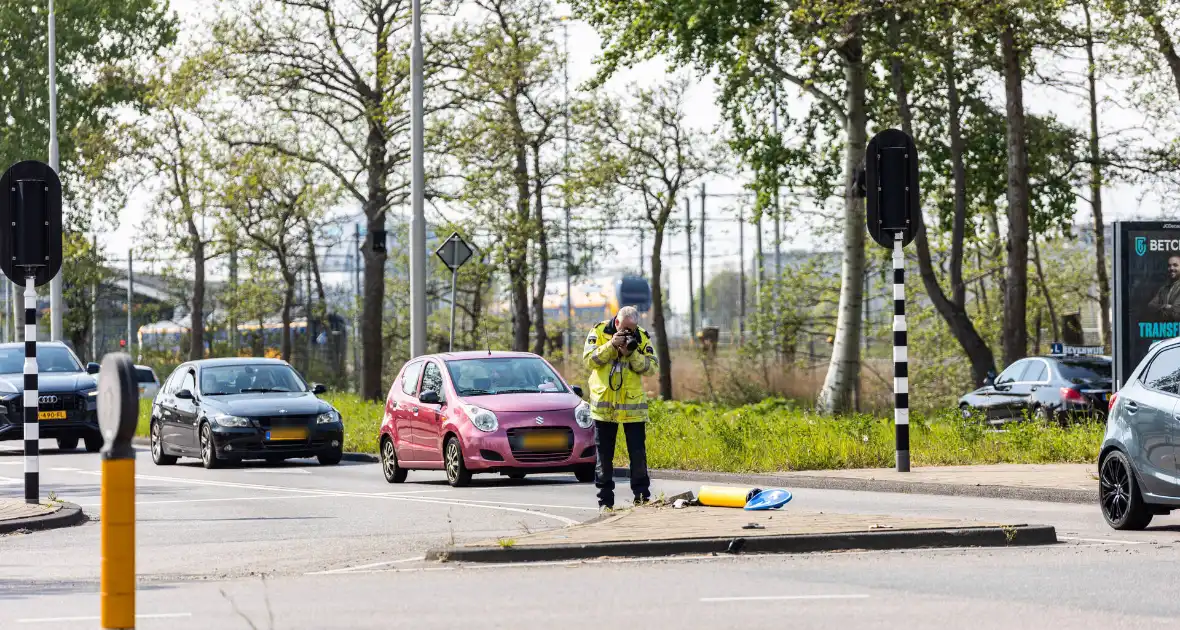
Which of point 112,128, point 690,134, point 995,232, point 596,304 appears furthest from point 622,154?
point 596,304

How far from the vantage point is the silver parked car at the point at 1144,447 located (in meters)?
11.3

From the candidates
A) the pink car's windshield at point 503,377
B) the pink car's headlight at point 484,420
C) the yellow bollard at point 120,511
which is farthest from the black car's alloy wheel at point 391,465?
the yellow bollard at point 120,511

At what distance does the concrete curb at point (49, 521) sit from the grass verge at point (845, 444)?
6854mm

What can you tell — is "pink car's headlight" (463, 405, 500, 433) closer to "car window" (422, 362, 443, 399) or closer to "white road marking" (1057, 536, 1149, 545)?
"car window" (422, 362, 443, 399)

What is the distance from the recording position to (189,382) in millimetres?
23188

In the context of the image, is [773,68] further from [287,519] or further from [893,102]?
[287,519]

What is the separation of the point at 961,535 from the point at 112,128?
32.4 metres

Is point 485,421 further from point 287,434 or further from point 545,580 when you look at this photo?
point 545,580

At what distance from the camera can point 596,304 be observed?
207 ft

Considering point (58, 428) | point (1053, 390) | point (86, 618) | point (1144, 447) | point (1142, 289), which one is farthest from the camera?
point (58, 428)

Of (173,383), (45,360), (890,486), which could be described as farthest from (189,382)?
(890,486)

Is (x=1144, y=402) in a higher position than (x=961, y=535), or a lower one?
higher

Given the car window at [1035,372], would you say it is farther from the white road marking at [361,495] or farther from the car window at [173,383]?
the car window at [173,383]

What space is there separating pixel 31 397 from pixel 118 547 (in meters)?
9.75
